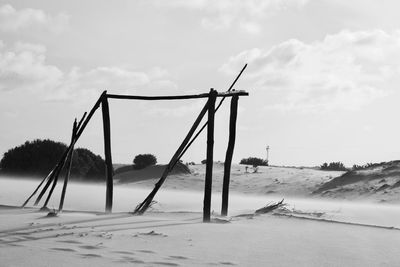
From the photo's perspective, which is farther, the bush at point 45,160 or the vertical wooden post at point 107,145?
the bush at point 45,160

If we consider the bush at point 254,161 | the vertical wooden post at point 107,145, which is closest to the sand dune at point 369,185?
the vertical wooden post at point 107,145

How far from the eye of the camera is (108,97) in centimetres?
1120

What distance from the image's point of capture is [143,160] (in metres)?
28.7

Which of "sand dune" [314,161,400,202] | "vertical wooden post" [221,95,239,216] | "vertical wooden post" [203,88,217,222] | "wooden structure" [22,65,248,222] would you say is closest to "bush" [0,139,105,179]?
"sand dune" [314,161,400,202]

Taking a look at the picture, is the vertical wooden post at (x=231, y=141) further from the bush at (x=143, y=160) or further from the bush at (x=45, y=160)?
the bush at (x=143, y=160)

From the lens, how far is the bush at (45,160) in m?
22.4

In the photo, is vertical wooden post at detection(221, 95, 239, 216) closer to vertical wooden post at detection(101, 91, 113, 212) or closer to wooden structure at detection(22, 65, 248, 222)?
wooden structure at detection(22, 65, 248, 222)

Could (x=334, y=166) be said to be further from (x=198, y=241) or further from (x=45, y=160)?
(x=198, y=241)

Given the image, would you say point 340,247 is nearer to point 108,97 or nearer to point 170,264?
point 170,264

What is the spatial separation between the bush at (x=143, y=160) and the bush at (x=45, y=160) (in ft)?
17.3

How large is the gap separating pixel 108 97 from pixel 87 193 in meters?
6.78

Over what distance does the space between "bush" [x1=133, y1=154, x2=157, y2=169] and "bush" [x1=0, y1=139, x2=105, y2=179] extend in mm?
5281

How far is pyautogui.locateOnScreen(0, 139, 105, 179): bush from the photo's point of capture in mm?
22422

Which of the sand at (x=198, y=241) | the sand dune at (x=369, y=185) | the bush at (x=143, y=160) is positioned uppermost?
the bush at (x=143, y=160)
